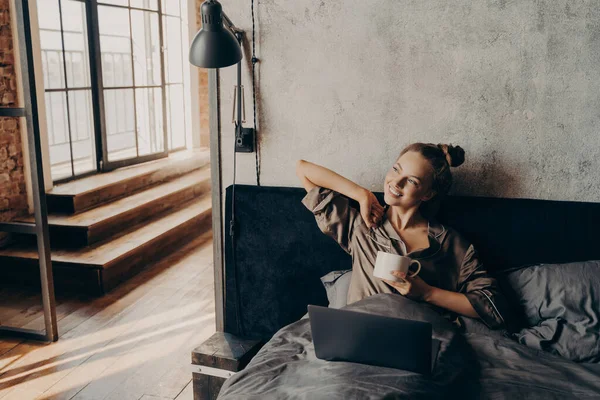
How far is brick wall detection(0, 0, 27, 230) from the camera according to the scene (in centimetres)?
367

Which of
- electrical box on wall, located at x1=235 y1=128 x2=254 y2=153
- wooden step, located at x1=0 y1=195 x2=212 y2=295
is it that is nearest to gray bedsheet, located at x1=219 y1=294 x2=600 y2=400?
electrical box on wall, located at x1=235 y1=128 x2=254 y2=153

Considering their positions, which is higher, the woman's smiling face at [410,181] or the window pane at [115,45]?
the window pane at [115,45]

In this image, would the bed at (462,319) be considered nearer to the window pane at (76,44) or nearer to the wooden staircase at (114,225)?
the wooden staircase at (114,225)

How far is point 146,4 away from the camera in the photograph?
221 inches

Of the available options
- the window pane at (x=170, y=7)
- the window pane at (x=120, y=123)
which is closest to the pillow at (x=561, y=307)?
the window pane at (x=120, y=123)

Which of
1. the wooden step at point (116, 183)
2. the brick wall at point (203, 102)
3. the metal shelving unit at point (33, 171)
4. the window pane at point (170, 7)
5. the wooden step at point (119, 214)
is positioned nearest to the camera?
the metal shelving unit at point (33, 171)

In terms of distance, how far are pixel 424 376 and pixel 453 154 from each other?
0.84 meters

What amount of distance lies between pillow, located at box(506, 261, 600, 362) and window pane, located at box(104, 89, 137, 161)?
161 inches

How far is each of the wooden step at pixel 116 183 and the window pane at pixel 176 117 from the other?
20 centimetres

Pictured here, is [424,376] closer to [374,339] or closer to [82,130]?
[374,339]

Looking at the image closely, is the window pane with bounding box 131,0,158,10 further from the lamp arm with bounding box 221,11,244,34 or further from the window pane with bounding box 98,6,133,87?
the lamp arm with bounding box 221,11,244,34

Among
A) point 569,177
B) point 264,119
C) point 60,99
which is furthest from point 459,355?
point 60,99

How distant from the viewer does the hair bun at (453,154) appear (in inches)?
76.3

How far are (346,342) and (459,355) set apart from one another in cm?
37
